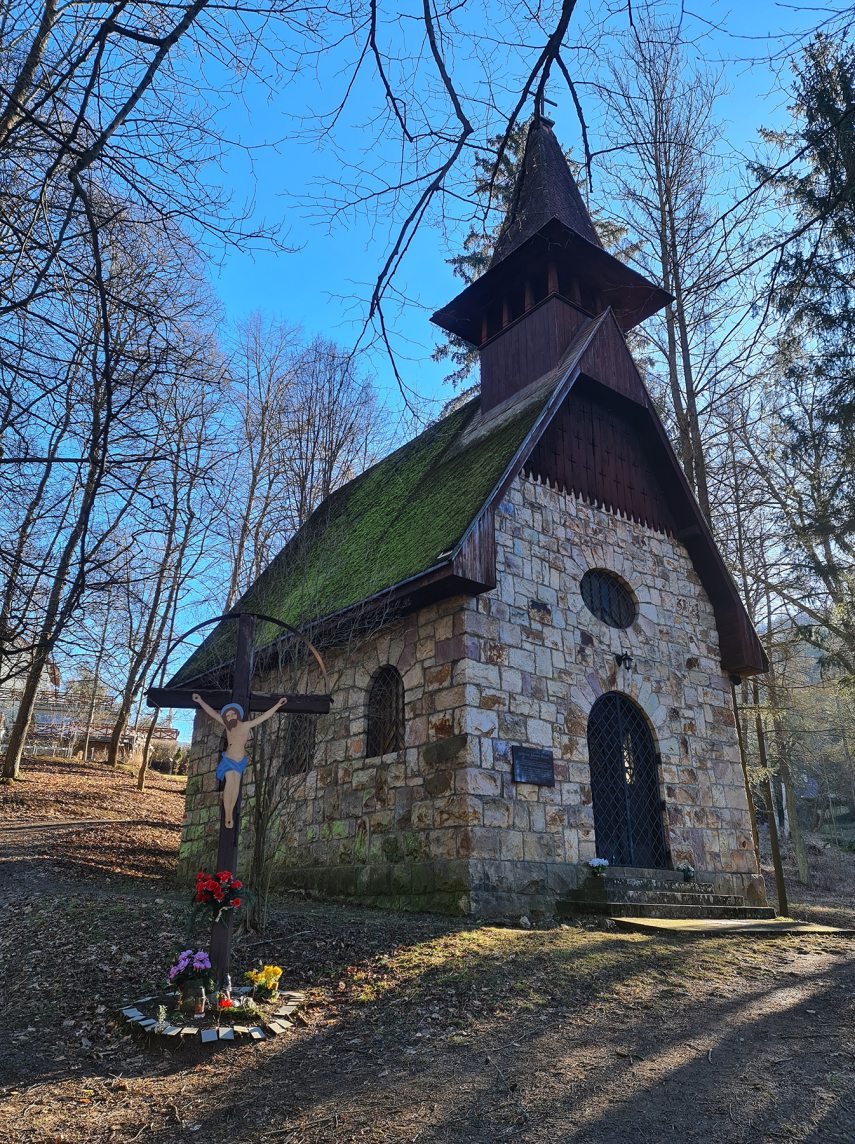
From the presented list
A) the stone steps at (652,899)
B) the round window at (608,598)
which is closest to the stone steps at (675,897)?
the stone steps at (652,899)

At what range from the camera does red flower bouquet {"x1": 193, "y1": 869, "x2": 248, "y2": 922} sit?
5211 millimetres

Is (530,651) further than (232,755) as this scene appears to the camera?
Yes

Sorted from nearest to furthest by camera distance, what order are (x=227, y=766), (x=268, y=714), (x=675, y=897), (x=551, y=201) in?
(x=227, y=766)
(x=268, y=714)
(x=675, y=897)
(x=551, y=201)

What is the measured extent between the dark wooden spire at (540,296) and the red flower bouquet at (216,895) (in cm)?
918

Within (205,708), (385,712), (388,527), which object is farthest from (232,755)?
(388,527)

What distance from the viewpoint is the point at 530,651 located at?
370 inches

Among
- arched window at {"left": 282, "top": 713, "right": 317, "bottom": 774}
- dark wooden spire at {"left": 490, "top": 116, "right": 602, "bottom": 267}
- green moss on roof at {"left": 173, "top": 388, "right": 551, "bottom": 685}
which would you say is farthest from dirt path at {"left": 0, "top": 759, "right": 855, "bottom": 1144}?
dark wooden spire at {"left": 490, "top": 116, "right": 602, "bottom": 267}

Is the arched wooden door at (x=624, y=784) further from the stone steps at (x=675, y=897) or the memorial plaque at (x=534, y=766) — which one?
the memorial plaque at (x=534, y=766)

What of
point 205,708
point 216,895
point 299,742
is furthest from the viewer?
point 299,742

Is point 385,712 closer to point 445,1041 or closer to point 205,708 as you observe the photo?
point 205,708

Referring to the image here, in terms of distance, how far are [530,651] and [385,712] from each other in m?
2.03

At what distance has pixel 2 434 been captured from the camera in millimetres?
4242

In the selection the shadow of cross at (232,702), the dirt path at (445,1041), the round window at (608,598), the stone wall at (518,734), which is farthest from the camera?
Answer: the round window at (608,598)

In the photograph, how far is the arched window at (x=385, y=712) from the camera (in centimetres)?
971
